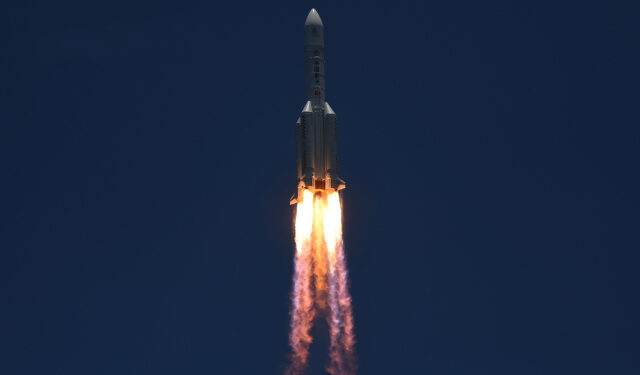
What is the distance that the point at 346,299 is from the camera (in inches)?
4427

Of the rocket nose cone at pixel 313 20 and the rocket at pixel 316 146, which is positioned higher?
the rocket nose cone at pixel 313 20

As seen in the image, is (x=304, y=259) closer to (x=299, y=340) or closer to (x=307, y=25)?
(x=299, y=340)

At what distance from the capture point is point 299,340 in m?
111

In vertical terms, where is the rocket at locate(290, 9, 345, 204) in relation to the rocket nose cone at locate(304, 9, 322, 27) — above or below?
below

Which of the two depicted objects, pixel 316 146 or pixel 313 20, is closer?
pixel 316 146

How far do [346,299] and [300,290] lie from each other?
3410 mm

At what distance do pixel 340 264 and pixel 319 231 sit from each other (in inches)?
119

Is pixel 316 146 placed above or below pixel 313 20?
below

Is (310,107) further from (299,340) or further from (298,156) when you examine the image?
(299,340)

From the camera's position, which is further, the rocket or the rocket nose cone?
the rocket nose cone

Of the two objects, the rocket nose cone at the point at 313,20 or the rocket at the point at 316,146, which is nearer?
the rocket at the point at 316,146

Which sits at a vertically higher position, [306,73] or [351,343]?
[306,73]

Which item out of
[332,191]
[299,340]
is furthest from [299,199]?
[299,340]

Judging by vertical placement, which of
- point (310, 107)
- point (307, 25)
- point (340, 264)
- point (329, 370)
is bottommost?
point (329, 370)
